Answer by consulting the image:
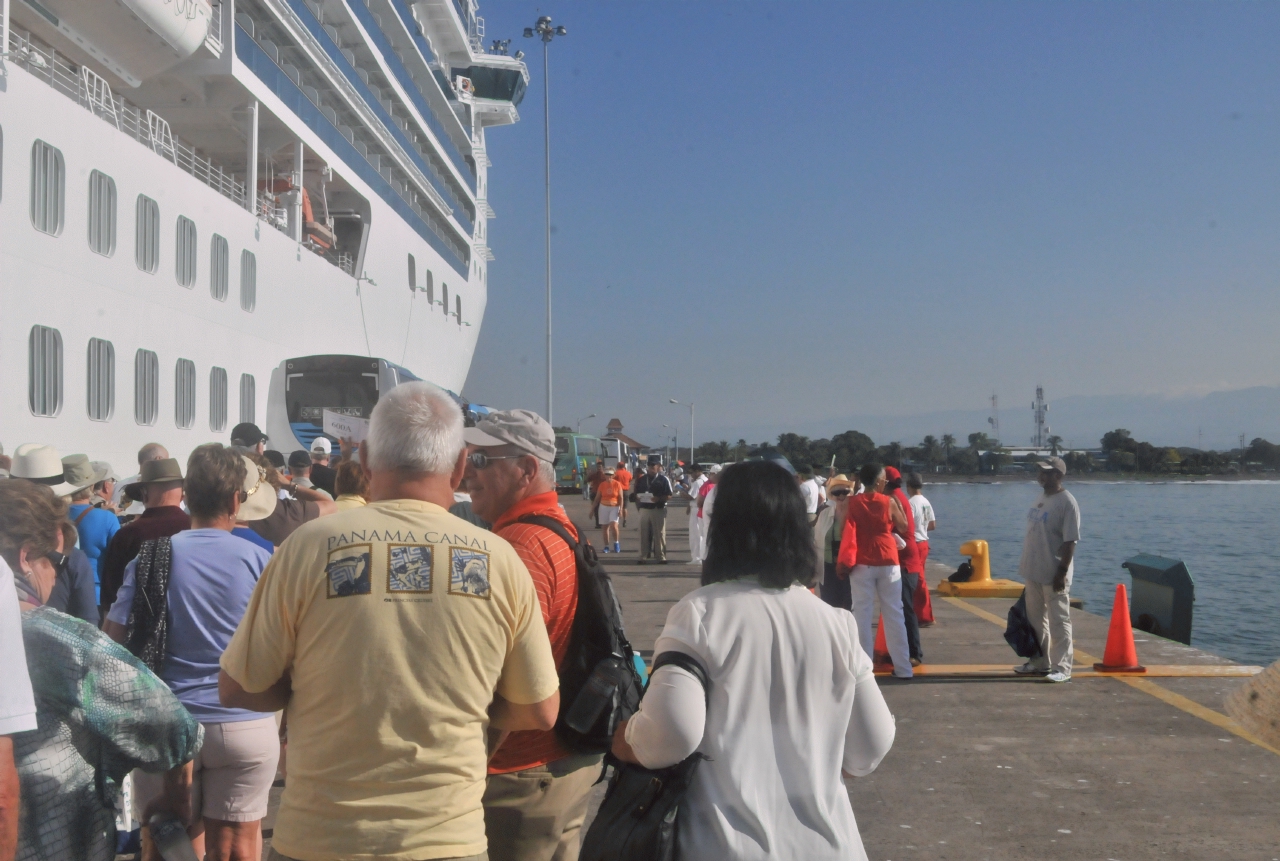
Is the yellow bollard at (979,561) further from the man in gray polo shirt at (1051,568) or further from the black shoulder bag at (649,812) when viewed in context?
the black shoulder bag at (649,812)

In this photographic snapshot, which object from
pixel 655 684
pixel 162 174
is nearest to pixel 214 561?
pixel 655 684

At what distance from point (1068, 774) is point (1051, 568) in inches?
96.9

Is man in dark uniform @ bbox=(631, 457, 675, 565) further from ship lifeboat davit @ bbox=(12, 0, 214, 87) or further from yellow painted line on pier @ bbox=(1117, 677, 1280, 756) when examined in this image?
ship lifeboat davit @ bbox=(12, 0, 214, 87)

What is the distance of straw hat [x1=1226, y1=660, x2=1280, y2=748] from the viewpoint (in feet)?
5.12

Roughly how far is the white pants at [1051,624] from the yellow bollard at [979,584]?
228 inches

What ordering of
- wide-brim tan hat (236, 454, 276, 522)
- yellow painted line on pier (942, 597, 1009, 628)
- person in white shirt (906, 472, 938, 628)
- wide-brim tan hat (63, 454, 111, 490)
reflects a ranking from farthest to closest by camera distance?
yellow painted line on pier (942, 597, 1009, 628) → person in white shirt (906, 472, 938, 628) → wide-brim tan hat (63, 454, 111, 490) → wide-brim tan hat (236, 454, 276, 522)

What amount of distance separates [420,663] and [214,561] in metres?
1.64

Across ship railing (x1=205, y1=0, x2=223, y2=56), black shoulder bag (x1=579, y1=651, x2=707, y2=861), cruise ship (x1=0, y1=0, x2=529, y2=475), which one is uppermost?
ship railing (x1=205, y1=0, x2=223, y2=56)

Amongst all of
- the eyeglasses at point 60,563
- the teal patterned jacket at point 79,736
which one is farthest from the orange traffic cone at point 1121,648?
the teal patterned jacket at point 79,736

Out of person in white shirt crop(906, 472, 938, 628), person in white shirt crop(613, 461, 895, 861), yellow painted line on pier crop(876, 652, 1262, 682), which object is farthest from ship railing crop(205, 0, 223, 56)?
person in white shirt crop(613, 461, 895, 861)

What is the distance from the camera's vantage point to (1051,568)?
8055mm

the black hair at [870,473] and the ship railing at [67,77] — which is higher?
the ship railing at [67,77]

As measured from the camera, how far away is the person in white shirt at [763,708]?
2350mm

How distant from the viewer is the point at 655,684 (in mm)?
2396
